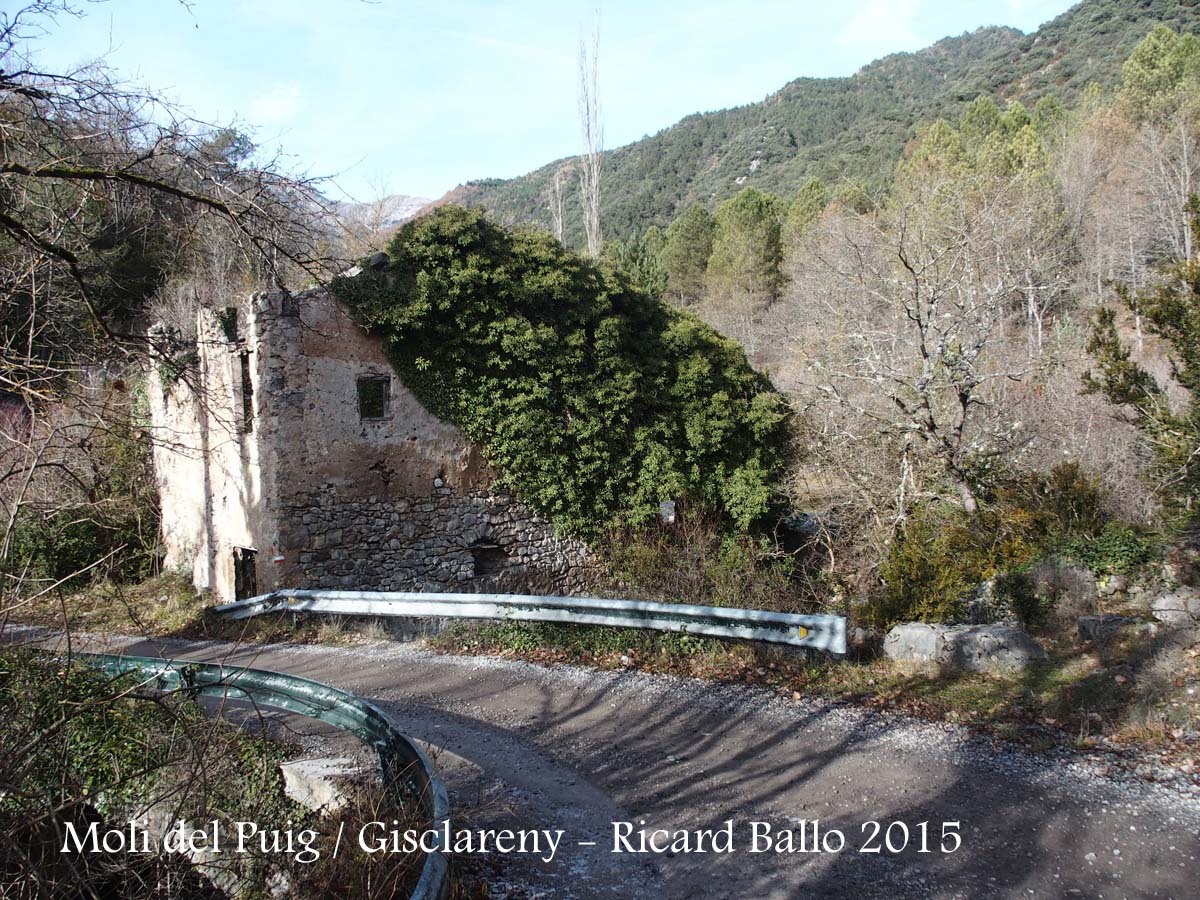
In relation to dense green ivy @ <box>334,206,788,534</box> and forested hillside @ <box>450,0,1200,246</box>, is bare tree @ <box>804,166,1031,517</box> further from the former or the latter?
forested hillside @ <box>450,0,1200,246</box>

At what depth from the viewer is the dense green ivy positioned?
13617mm

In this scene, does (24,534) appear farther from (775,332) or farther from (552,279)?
(775,332)

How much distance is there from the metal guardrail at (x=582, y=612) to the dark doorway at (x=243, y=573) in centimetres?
253

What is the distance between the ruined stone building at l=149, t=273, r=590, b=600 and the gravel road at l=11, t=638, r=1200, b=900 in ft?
19.9

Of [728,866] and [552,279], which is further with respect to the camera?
[552,279]

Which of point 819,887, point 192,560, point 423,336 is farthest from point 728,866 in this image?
point 192,560

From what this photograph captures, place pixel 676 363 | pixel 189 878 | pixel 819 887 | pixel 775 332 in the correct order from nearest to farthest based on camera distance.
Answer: pixel 819 887 < pixel 189 878 < pixel 676 363 < pixel 775 332

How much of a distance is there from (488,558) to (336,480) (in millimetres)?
3008

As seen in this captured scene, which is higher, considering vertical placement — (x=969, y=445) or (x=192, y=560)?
(x=969, y=445)

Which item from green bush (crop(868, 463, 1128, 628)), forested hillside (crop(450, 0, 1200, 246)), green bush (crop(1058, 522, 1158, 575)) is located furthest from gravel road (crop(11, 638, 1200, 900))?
forested hillside (crop(450, 0, 1200, 246))

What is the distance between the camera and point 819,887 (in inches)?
164

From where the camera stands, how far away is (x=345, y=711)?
219 inches

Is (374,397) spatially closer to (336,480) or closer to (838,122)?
(336,480)

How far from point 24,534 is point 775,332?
2582cm
